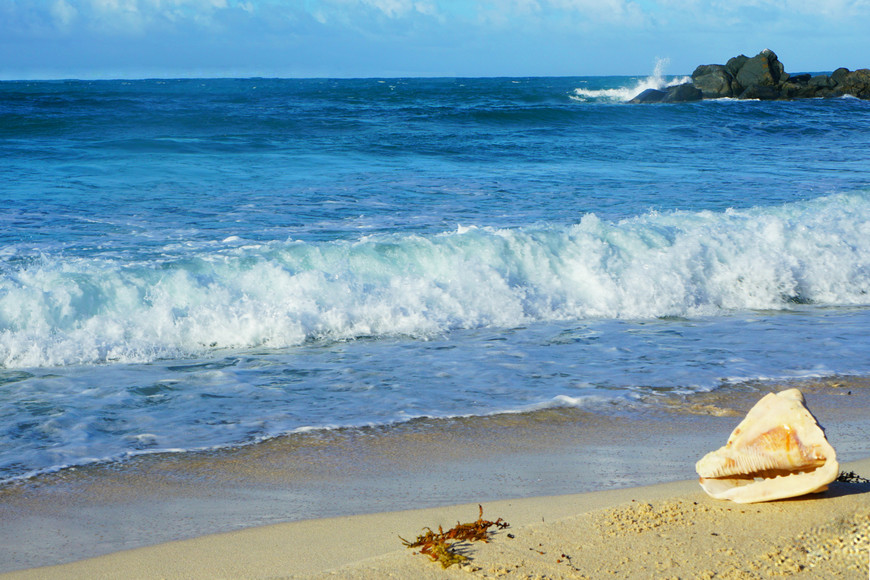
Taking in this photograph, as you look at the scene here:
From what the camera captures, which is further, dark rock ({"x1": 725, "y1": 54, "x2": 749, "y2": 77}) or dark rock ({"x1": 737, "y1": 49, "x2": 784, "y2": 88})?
dark rock ({"x1": 725, "y1": 54, "x2": 749, "y2": 77})

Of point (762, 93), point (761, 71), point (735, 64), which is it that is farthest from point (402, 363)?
point (735, 64)

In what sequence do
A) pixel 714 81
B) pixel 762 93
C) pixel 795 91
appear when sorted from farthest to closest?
1. pixel 714 81
2. pixel 795 91
3. pixel 762 93

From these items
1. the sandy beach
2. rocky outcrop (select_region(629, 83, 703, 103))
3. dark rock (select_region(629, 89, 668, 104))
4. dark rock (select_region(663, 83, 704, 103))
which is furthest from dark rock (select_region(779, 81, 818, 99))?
the sandy beach

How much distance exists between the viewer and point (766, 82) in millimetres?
41562

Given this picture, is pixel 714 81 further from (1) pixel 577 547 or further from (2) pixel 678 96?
(1) pixel 577 547

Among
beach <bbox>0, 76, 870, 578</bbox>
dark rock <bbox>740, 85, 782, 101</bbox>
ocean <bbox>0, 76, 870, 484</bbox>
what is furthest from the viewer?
dark rock <bbox>740, 85, 782, 101</bbox>

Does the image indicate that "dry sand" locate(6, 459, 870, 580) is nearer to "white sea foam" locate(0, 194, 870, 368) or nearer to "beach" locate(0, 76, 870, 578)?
"beach" locate(0, 76, 870, 578)

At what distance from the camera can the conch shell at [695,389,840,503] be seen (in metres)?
2.77

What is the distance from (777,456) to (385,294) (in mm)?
4730

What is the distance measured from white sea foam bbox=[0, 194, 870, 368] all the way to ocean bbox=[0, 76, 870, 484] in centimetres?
3

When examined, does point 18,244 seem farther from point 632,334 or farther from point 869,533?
point 869,533

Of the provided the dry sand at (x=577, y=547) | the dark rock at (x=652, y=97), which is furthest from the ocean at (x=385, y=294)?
the dark rock at (x=652, y=97)

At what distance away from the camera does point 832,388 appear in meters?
5.03

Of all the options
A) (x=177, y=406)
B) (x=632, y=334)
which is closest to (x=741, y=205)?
(x=632, y=334)
